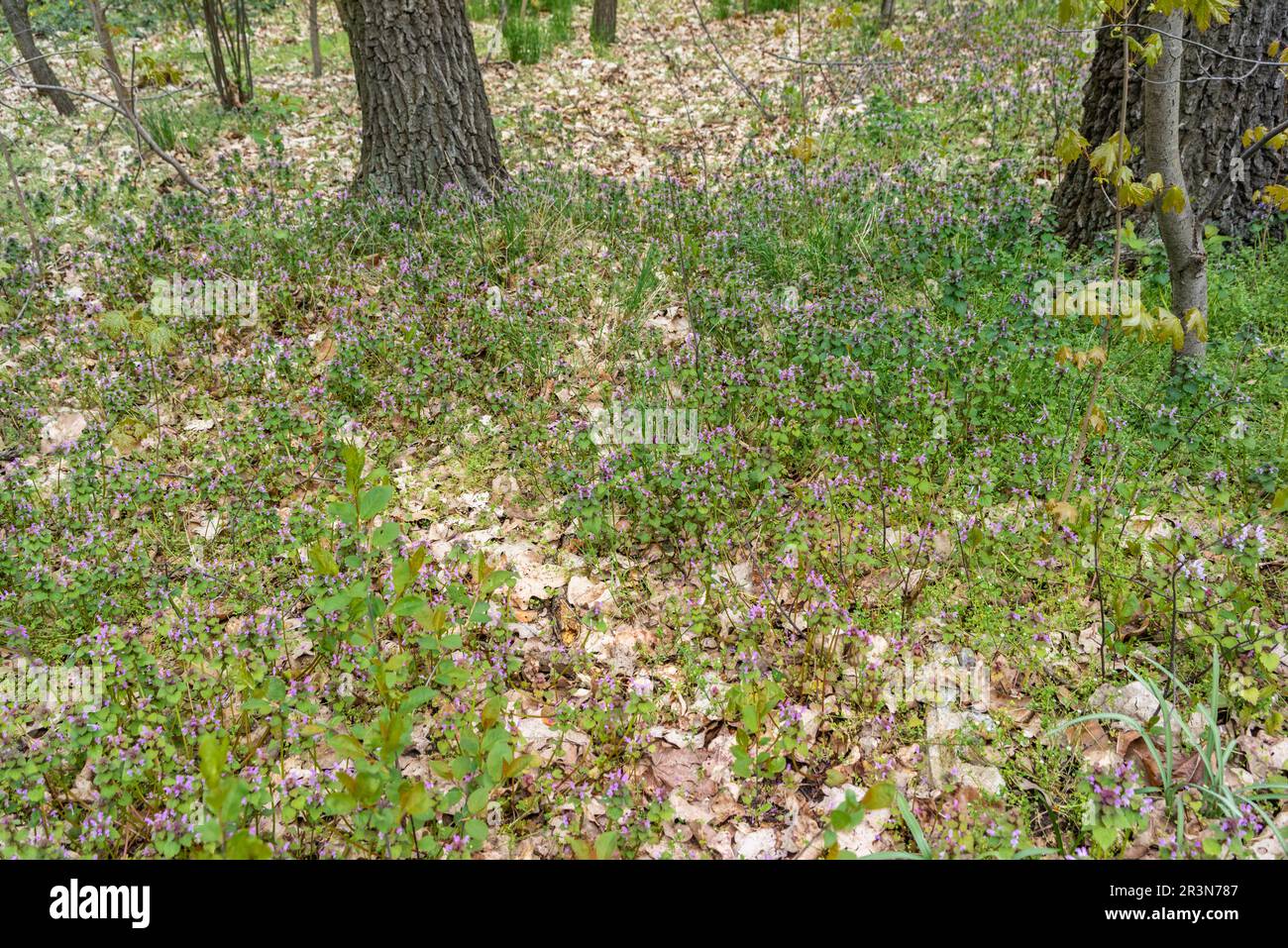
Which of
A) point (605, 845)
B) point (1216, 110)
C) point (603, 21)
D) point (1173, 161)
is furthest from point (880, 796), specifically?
point (603, 21)

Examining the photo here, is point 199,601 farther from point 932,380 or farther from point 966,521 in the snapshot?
point 932,380

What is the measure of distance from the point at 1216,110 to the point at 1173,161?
1582 millimetres

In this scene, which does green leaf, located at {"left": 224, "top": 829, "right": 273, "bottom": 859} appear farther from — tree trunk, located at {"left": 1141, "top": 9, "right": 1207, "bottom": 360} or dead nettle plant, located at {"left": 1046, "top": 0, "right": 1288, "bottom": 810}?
tree trunk, located at {"left": 1141, "top": 9, "right": 1207, "bottom": 360}

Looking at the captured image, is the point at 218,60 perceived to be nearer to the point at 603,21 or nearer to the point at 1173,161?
the point at 603,21

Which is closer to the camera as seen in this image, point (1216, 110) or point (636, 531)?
point (636, 531)

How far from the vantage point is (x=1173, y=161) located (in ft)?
10.5

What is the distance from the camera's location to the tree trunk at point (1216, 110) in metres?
4.10

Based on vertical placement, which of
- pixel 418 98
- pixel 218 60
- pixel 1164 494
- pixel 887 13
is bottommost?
pixel 1164 494

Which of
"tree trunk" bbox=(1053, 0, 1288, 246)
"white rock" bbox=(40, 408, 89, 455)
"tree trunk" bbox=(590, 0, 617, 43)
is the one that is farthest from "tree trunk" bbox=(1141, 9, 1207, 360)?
"tree trunk" bbox=(590, 0, 617, 43)

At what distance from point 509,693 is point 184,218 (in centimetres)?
465

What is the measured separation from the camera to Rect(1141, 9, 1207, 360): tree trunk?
9.81 feet

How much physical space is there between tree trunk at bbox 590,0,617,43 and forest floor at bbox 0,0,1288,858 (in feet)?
20.7

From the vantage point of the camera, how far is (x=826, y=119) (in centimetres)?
713
